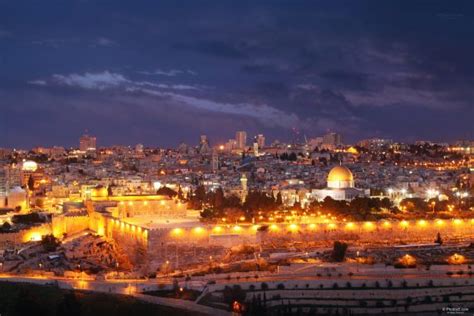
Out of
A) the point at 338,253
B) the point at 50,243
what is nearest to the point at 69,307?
the point at 338,253

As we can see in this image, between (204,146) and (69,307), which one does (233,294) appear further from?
(204,146)

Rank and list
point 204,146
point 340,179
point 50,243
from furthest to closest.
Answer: point 204,146 < point 340,179 < point 50,243

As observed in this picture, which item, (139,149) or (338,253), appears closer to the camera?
(338,253)

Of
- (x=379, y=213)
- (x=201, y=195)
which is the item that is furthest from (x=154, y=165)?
(x=379, y=213)

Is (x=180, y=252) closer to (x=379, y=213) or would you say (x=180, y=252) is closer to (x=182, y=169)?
(x=379, y=213)

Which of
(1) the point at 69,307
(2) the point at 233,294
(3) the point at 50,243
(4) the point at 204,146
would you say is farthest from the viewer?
(4) the point at 204,146

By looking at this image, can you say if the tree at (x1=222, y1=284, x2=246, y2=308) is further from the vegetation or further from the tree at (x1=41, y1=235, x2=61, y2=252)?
the tree at (x1=41, y1=235, x2=61, y2=252)

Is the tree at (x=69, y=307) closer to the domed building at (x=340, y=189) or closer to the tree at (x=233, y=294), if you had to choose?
the tree at (x=233, y=294)

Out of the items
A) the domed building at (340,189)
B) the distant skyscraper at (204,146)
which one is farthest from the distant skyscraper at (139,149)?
the domed building at (340,189)

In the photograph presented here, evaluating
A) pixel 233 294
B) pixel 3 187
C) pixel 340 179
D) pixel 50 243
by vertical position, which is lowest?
pixel 233 294

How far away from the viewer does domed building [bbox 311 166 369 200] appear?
104 feet

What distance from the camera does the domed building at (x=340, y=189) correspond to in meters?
31.6

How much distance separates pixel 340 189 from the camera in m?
Answer: 32.2

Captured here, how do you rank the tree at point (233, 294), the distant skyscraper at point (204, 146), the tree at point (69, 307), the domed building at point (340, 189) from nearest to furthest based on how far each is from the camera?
the tree at point (69, 307), the tree at point (233, 294), the domed building at point (340, 189), the distant skyscraper at point (204, 146)
